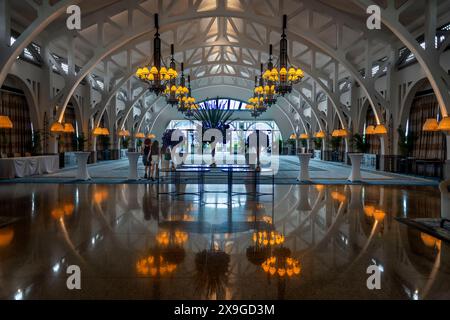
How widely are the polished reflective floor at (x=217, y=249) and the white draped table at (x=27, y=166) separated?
5.31 m

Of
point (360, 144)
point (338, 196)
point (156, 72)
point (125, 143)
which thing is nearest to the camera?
point (338, 196)

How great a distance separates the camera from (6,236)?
15.6 ft

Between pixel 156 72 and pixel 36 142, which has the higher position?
pixel 156 72

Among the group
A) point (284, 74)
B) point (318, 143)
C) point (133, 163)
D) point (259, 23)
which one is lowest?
point (133, 163)

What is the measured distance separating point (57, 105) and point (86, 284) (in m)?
15.3

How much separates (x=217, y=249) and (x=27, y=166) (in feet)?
38.6

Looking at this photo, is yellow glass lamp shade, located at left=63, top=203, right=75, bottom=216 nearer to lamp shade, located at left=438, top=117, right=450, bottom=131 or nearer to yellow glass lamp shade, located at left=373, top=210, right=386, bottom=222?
yellow glass lamp shade, located at left=373, top=210, right=386, bottom=222

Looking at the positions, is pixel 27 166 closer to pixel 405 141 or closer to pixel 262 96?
pixel 262 96

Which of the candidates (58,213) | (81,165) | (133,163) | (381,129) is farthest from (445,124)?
(81,165)

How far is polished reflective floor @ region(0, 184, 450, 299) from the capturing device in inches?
119

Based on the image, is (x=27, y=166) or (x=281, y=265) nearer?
(x=281, y=265)

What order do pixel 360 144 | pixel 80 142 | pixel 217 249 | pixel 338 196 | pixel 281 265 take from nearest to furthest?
pixel 281 265, pixel 217 249, pixel 338 196, pixel 360 144, pixel 80 142

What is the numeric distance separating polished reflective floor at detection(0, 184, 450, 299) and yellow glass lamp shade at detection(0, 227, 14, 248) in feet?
0.04

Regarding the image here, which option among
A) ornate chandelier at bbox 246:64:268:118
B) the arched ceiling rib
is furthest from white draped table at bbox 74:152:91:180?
ornate chandelier at bbox 246:64:268:118
